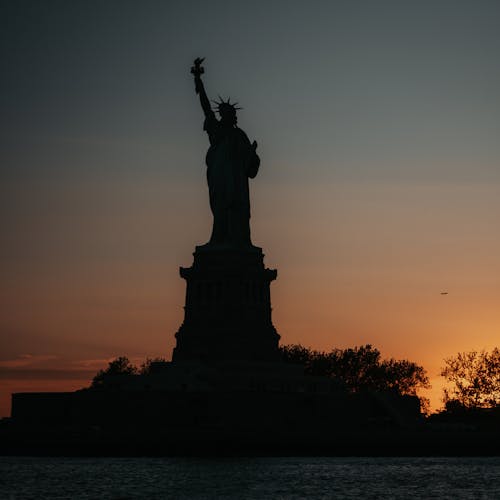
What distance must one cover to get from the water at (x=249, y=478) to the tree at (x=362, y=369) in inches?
1844

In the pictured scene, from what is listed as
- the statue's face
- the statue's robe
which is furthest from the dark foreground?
the statue's face

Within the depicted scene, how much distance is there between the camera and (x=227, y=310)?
10094cm

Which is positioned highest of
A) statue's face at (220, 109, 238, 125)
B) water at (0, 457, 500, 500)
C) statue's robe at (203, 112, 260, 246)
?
statue's face at (220, 109, 238, 125)

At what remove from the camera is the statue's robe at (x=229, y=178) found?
342ft

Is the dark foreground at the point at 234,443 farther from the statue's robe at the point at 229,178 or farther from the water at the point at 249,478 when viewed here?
the statue's robe at the point at 229,178

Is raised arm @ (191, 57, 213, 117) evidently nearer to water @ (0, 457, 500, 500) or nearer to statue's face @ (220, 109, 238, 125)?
statue's face @ (220, 109, 238, 125)

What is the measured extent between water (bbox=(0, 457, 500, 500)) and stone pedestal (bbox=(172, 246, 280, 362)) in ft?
46.8

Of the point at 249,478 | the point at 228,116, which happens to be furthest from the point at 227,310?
the point at 249,478

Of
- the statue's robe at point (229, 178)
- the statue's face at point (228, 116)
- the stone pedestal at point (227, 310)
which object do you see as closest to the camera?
the stone pedestal at point (227, 310)

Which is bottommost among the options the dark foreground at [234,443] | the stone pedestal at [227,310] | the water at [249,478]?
the water at [249,478]

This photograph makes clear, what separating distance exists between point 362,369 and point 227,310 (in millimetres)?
39355

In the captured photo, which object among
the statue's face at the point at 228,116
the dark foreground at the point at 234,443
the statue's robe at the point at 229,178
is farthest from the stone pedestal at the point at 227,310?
the dark foreground at the point at 234,443

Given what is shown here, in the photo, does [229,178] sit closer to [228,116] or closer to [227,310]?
[228,116]

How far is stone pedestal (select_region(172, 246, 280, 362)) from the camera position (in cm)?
10019
